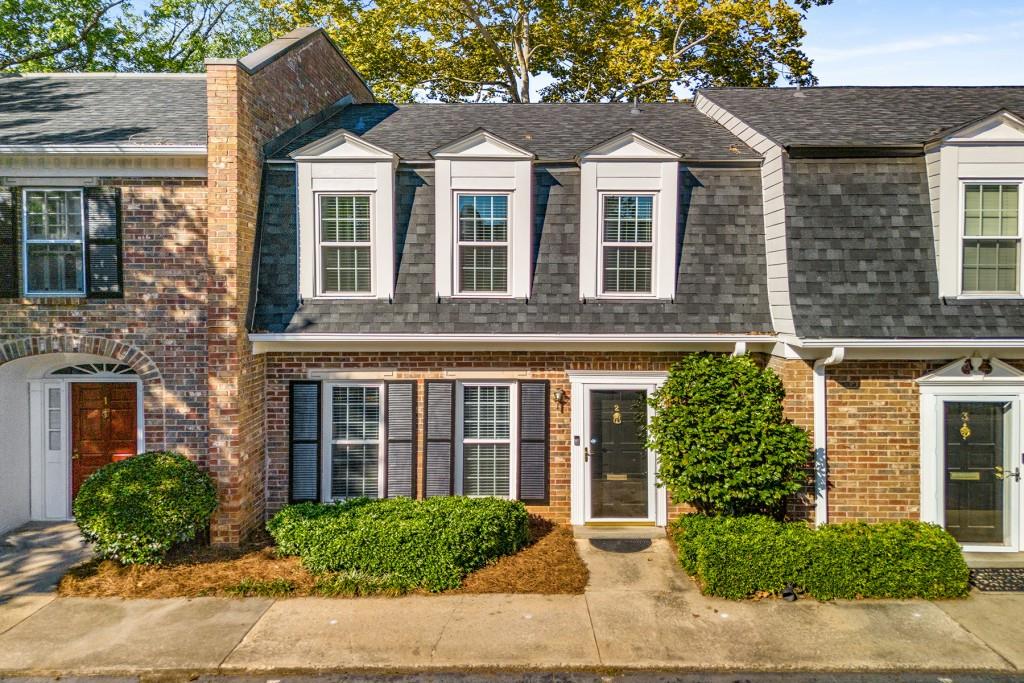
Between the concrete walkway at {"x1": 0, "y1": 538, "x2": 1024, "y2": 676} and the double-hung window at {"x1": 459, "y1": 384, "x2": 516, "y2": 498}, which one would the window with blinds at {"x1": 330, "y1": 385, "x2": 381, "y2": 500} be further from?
the concrete walkway at {"x1": 0, "y1": 538, "x2": 1024, "y2": 676}

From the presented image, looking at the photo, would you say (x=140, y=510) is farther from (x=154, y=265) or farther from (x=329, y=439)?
(x=154, y=265)

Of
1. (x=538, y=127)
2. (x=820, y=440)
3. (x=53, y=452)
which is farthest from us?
(x=538, y=127)

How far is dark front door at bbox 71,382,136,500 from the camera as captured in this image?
10398 millimetres

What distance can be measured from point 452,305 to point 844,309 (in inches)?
208

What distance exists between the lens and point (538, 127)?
11906 mm

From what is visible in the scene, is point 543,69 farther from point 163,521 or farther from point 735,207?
point 163,521

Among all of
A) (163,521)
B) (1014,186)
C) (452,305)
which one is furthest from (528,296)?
(1014,186)

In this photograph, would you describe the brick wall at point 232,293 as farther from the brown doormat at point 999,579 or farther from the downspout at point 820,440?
the brown doormat at point 999,579

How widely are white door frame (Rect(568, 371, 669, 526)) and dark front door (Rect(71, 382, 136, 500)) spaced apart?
6.91m

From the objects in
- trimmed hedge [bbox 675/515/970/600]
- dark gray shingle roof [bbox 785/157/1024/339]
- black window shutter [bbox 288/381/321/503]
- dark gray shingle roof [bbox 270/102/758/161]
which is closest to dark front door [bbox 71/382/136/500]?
black window shutter [bbox 288/381/321/503]

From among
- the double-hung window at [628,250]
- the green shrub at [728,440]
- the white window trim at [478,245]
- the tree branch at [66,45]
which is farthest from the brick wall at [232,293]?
the tree branch at [66,45]

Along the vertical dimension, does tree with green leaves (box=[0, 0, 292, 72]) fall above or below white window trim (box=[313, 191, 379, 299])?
above

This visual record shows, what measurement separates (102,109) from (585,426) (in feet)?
30.3

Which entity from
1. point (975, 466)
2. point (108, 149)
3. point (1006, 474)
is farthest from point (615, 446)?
point (108, 149)
